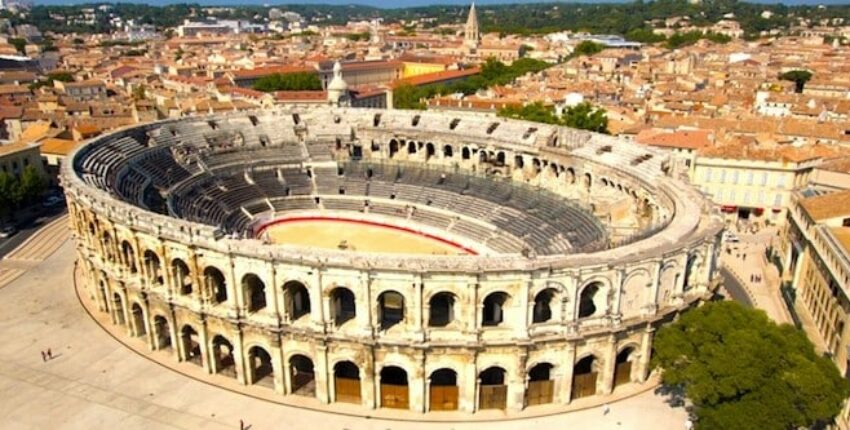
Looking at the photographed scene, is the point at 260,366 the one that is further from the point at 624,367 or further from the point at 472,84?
the point at 472,84

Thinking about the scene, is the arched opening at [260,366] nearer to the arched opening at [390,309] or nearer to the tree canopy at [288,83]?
the arched opening at [390,309]

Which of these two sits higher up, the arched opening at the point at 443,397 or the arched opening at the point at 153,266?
the arched opening at the point at 153,266

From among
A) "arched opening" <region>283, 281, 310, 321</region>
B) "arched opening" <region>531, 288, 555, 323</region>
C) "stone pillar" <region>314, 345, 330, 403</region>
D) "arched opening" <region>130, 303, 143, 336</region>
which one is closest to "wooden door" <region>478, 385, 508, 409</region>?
"arched opening" <region>531, 288, 555, 323</region>

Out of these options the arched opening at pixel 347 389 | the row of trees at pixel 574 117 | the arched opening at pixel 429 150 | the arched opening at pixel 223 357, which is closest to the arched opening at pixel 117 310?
the arched opening at pixel 223 357

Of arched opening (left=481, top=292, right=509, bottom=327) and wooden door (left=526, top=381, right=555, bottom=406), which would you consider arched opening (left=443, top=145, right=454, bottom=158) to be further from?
wooden door (left=526, top=381, right=555, bottom=406)

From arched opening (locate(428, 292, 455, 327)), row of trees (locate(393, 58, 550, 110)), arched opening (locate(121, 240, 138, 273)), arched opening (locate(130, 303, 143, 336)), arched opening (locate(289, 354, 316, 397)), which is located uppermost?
arched opening (locate(121, 240, 138, 273))

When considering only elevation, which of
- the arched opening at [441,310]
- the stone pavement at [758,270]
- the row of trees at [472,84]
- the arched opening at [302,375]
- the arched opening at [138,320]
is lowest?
the stone pavement at [758,270]

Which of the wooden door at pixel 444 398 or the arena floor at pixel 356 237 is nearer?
the wooden door at pixel 444 398
